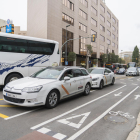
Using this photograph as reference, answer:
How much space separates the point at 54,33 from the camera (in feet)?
91.1

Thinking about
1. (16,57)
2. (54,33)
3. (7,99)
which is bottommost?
(7,99)

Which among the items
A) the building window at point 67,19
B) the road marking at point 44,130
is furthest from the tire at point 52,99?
the building window at point 67,19

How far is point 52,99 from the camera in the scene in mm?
5332

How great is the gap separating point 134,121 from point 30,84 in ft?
12.0

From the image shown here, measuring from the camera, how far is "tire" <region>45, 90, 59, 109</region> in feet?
16.7

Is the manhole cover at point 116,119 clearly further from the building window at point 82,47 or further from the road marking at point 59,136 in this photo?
the building window at point 82,47

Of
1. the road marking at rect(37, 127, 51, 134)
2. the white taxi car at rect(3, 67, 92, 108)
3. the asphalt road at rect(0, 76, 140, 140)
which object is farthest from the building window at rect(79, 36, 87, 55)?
the road marking at rect(37, 127, 51, 134)

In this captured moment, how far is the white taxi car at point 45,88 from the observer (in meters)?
4.73

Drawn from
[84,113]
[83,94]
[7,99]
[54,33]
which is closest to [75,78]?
[83,94]

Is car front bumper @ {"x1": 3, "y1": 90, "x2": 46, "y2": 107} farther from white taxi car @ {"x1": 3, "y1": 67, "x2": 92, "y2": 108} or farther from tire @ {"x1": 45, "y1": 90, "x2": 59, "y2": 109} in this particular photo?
tire @ {"x1": 45, "y1": 90, "x2": 59, "y2": 109}

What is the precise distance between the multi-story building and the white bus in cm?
1693

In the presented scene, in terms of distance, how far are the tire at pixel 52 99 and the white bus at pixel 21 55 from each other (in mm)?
4558

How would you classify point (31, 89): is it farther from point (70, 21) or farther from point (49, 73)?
point (70, 21)

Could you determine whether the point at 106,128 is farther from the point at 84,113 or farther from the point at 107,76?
the point at 107,76
